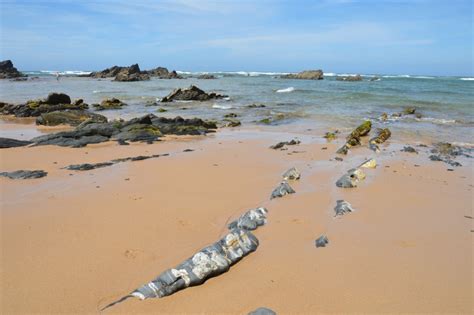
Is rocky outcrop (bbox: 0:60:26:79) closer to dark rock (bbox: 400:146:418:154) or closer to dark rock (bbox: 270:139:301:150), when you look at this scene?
dark rock (bbox: 270:139:301:150)

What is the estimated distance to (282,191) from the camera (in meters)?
5.92

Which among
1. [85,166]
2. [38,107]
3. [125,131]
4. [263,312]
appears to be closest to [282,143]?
[125,131]

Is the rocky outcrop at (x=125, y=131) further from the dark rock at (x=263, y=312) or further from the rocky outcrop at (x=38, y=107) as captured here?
the dark rock at (x=263, y=312)

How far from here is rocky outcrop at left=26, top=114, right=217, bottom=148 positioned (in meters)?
10.4

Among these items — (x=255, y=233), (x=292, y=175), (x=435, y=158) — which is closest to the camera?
(x=255, y=233)

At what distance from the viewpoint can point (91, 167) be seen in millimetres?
7594

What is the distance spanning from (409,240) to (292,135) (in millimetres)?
8440

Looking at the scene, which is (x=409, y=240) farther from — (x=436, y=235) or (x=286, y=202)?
(x=286, y=202)

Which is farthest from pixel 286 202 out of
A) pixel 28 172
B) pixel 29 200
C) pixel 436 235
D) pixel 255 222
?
pixel 28 172

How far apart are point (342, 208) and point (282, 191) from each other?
42.1 inches

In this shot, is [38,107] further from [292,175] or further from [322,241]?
[322,241]

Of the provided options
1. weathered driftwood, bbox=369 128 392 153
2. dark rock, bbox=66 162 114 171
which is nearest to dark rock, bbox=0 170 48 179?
dark rock, bbox=66 162 114 171

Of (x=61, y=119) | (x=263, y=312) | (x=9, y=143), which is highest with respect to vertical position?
(x=61, y=119)

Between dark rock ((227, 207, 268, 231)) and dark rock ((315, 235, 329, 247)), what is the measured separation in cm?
80
